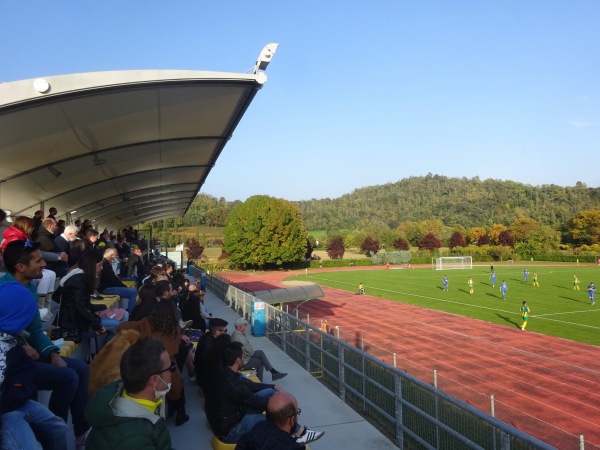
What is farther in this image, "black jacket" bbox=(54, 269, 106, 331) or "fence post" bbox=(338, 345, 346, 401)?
"fence post" bbox=(338, 345, 346, 401)

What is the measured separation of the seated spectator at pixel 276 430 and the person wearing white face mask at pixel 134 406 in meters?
0.67

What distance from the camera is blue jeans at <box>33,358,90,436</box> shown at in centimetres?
317

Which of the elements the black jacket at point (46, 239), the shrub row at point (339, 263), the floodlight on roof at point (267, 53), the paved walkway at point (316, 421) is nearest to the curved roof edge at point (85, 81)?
the floodlight on roof at point (267, 53)

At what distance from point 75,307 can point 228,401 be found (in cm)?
186

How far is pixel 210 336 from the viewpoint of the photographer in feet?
19.5

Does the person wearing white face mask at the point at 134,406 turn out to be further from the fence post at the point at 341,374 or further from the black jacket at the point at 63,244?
the black jacket at the point at 63,244

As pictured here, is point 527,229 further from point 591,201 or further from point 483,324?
point 483,324

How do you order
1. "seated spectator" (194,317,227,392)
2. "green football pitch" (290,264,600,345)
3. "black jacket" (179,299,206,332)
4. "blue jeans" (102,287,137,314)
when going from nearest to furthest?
"seated spectator" (194,317,227,392), "blue jeans" (102,287,137,314), "black jacket" (179,299,206,332), "green football pitch" (290,264,600,345)

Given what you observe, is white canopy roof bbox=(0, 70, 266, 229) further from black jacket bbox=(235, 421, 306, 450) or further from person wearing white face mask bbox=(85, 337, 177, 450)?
black jacket bbox=(235, 421, 306, 450)

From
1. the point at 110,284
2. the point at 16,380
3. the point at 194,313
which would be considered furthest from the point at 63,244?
the point at 16,380

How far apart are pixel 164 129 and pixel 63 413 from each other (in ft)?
22.0

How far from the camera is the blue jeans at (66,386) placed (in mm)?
3172

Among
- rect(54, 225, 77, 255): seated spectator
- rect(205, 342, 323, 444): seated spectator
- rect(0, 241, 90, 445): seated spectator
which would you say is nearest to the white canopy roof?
rect(54, 225, 77, 255): seated spectator

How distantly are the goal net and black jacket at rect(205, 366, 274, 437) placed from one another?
72.4 m
